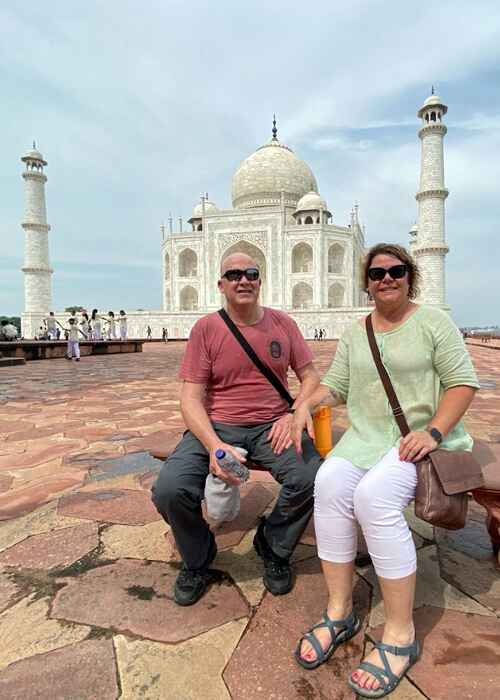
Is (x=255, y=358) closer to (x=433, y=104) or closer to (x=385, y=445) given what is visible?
(x=385, y=445)

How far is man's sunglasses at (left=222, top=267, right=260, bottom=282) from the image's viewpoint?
1830 mm

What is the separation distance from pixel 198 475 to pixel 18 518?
43.1 inches

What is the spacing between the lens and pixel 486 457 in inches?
69.1

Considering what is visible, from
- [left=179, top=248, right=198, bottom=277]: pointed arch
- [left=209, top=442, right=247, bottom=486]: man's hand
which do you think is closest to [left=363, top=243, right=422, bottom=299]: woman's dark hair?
[left=209, top=442, right=247, bottom=486]: man's hand

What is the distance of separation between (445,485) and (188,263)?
34.0 meters

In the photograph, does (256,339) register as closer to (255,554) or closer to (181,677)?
(255,554)

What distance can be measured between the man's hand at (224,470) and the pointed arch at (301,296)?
100ft

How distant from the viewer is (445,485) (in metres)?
1.30

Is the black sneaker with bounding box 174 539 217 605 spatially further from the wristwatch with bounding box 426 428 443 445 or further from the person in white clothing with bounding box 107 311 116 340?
the person in white clothing with bounding box 107 311 116 340

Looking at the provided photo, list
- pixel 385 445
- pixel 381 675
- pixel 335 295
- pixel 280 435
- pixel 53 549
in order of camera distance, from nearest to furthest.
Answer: pixel 381 675, pixel 385 445, pixel 280 435, pixel 53 549, pixel 335 295

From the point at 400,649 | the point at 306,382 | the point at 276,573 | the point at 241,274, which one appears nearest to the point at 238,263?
the point at 241,274

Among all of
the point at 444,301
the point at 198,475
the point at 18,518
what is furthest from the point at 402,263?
the point at 444,301

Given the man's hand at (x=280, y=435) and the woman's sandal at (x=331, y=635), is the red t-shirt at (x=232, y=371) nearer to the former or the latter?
the man's hand at (x=280, y=435)

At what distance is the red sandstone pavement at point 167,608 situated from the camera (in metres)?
1.12
